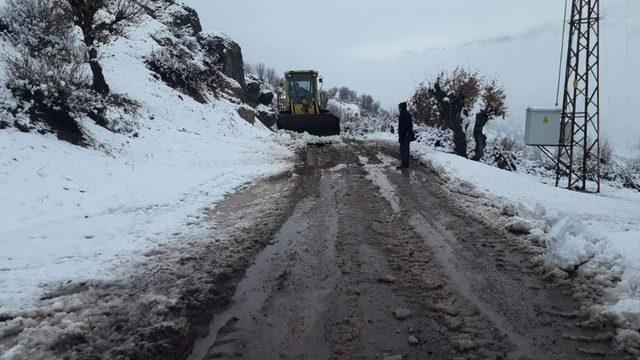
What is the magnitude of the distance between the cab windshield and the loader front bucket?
3751mm

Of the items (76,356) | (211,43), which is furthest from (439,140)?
(76,356)

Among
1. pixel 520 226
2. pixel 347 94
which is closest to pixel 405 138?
pixel 520 226

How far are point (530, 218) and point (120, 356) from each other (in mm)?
6263

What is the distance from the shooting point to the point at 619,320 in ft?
12.7

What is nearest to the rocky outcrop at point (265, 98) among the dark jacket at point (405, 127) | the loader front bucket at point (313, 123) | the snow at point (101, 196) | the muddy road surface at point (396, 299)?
the loader front bucket at point (313, 123)

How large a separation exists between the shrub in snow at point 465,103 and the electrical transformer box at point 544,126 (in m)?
3.65

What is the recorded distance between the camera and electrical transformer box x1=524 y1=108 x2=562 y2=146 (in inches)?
813

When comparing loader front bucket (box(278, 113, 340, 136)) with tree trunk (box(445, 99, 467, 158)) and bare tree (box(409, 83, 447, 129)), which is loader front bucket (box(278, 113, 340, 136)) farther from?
bare tree (box(409, 83, 447, 129))

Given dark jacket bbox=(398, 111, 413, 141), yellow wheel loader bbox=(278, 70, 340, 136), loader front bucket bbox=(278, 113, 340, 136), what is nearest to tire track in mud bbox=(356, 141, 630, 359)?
dark jacket bbox=(398, 111, 413, 141)

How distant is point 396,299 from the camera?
4.44 meters

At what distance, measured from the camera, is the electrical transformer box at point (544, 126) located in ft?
67.7

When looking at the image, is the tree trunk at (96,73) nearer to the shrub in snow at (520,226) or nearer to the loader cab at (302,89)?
the loader cab at (302,89)

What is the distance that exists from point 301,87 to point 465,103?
9673 mm

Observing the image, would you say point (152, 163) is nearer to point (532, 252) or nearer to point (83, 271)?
point (83, 271)
